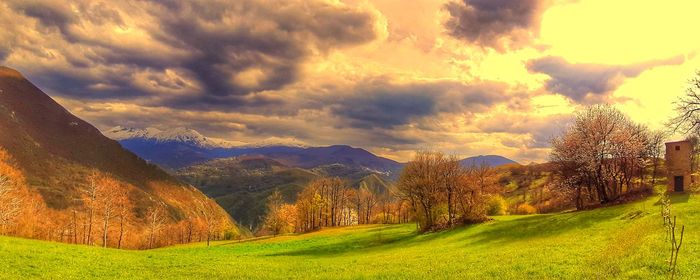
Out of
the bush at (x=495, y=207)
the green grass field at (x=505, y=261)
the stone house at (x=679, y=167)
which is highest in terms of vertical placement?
the stone house at (x=679, y=167)

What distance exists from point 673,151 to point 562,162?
58.3 ft

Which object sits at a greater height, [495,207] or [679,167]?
[679,167]

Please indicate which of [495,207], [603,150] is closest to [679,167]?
[603,150]

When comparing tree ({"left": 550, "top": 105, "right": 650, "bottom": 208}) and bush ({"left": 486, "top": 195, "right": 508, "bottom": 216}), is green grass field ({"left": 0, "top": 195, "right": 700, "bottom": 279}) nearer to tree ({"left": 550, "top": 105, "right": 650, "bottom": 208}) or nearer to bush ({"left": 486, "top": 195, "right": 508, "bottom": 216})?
tree ({"left": 550, "top": 105, "right": 650, "bottom": 208})

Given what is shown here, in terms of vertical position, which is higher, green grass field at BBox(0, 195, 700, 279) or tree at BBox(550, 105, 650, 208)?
tree at BBox(550, 105, 650, 208)

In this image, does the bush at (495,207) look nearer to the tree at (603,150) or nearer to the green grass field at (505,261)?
the tree at (603,150)

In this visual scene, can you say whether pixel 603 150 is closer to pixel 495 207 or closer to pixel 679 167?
pixel 679 167

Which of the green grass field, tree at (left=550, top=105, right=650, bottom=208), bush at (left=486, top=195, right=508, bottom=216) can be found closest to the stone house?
tree at (left=550, top=105, right=650, bottom=208)

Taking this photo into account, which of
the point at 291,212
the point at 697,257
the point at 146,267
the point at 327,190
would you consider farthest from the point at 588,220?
the point at 291,212

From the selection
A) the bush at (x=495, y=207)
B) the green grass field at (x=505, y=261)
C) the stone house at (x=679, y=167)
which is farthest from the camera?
A: the bush at (x=495, y=207)

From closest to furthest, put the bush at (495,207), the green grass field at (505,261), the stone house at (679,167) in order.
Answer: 1. the green grass field at (505,261)
2. the stone house at (679,167)
3. the bush at (495,207)

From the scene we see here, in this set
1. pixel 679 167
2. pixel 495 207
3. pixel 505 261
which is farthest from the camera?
pixel 495 207

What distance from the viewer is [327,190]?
543 ft

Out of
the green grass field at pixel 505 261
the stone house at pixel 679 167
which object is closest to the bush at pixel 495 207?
the stone house at pixel 679 167
